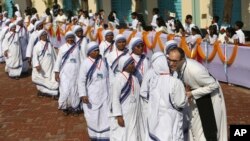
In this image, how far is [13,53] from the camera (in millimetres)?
14031

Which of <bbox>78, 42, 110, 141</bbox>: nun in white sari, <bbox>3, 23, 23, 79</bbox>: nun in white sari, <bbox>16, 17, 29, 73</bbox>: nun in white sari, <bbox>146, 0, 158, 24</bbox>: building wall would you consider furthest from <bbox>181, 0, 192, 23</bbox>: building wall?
<bbox>78, 42, 110, 141</bbox>: nun in white sari

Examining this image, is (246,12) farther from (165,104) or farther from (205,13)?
(165,104)

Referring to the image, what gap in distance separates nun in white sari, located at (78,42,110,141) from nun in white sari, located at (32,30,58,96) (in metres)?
3.80

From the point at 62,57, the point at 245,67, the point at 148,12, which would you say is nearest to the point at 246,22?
the point at 148,12

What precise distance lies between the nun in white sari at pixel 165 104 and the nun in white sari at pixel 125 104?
0.72m

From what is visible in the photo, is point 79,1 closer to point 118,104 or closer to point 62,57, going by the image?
point 62,57

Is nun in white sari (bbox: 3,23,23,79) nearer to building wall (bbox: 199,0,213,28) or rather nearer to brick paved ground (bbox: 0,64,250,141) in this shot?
brick paved ground (bbox: 0,64,250,141)

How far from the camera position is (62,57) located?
948cm

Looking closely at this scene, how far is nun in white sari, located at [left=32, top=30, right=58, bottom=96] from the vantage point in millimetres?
11070

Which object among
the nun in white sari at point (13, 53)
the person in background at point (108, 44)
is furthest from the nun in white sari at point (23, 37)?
the person in background at point (108, 44)

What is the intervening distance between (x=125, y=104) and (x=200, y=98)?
1082 mm

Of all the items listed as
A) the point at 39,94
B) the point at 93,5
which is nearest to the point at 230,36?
the point at 39,94

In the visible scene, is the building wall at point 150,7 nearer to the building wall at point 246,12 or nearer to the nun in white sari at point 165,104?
the building wall at point 246,12

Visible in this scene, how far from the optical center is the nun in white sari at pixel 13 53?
13953 millimetres
